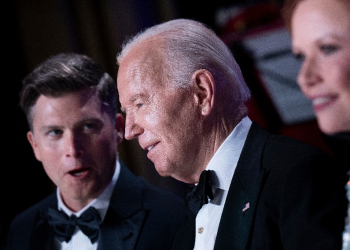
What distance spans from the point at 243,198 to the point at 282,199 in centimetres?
16

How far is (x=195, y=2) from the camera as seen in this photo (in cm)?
260

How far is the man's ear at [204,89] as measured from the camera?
1352 millimetres

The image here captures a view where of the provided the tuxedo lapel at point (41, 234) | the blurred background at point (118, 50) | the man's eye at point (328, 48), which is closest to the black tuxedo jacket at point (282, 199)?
the man's eye at point (328, 48)

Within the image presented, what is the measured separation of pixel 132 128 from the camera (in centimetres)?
143

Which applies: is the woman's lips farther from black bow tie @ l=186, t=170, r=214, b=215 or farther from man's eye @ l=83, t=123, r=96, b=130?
man's eye @ l=83, t=123, r=96, b=130

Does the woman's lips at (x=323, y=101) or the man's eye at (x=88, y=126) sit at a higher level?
the woman's lips at (x=323, y=101)

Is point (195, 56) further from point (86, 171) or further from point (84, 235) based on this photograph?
point (84, 235)

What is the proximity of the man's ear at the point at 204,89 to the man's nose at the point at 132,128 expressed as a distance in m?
0.23

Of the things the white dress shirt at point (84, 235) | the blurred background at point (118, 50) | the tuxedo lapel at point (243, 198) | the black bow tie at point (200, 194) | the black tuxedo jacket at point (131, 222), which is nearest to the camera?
the tuxedo lapel at point (243, 198)

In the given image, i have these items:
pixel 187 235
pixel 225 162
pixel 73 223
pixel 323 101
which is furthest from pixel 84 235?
pixel 323 101

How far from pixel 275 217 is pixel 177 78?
1.84ft

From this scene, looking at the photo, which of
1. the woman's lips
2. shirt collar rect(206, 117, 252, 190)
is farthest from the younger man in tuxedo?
the woman's lips

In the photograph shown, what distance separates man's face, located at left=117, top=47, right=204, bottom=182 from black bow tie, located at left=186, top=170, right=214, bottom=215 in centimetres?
7

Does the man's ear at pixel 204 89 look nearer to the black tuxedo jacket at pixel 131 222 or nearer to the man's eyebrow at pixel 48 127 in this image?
the black tuxedo jacket at pixel 131 222
